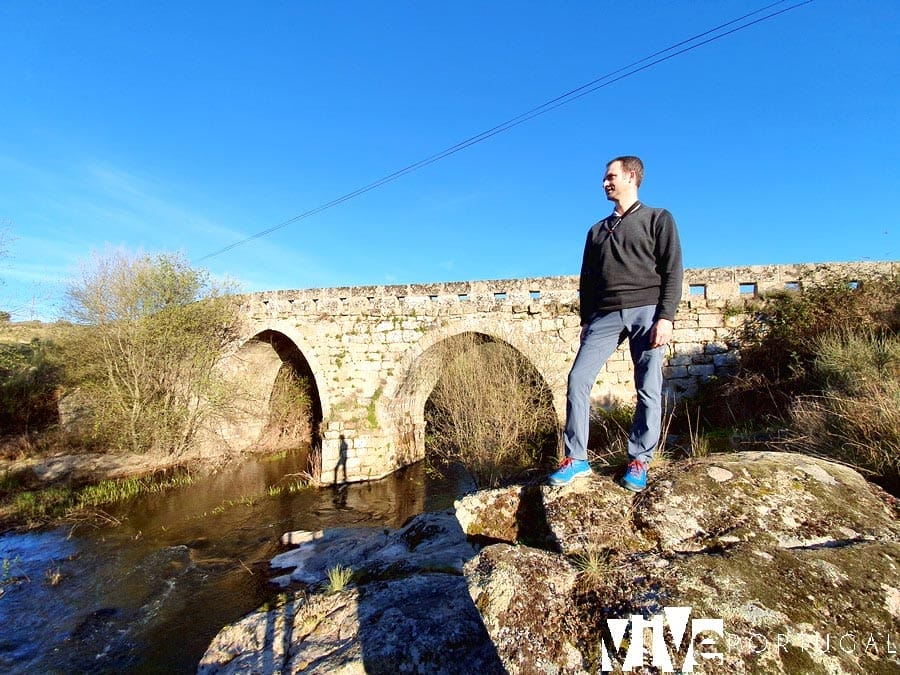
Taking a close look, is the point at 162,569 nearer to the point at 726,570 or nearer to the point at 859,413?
the point at 726,570

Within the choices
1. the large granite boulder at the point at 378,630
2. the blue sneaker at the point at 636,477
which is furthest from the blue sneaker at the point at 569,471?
the large granite boulder at the point at 378,630

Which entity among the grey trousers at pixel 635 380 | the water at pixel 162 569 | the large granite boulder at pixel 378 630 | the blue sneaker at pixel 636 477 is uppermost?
the grey trousers at pixel 635 380

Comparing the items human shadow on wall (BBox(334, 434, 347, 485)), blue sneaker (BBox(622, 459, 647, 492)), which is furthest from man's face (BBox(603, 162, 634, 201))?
human shadow on wall (BBox(334, 434, 347, 485))

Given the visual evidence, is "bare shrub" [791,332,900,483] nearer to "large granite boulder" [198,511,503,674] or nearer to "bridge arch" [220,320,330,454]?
"large granite boulder" [198,511,503,674]

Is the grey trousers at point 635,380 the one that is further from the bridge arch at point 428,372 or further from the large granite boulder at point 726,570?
the bridge arch at point 428,372

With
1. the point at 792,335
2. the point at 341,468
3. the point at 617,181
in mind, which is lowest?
the point at 341,468

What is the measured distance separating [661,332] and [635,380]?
1.16 ft

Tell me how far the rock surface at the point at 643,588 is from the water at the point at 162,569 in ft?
9.88

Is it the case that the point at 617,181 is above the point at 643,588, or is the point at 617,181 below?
above

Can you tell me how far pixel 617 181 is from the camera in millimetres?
2680

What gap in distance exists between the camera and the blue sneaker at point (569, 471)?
103 inches

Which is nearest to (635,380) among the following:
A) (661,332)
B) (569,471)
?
(661,332)

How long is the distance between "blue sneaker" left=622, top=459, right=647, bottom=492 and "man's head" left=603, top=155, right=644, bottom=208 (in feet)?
5.16

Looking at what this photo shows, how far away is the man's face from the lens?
2.68 meters
